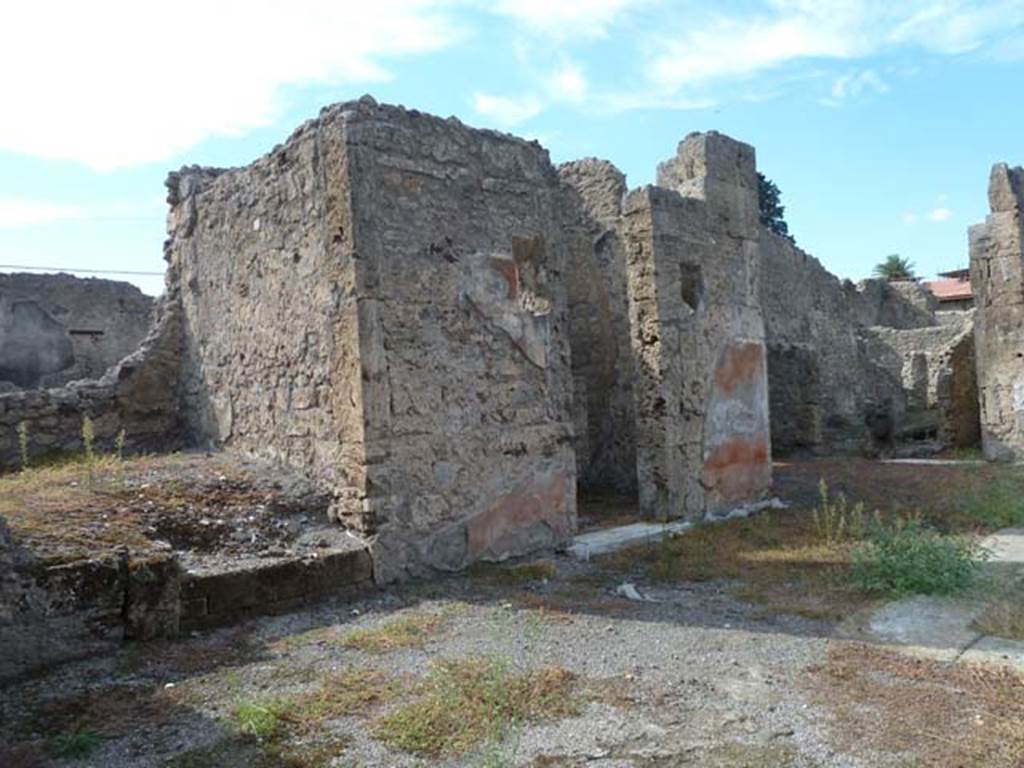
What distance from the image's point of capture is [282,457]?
6.06 metres

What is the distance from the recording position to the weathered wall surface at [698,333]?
7.62 meters

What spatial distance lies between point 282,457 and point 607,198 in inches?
220

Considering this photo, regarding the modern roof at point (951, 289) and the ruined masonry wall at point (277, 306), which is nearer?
the ruined masonry wall at point (277, 306)

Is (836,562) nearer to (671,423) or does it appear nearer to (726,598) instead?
(726,598)

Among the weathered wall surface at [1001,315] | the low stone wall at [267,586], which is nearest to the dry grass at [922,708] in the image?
the low stone wall at [267,586]

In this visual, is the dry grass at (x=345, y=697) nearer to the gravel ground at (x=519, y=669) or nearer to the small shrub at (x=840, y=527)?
the gravel ground at (x=519, y=669)

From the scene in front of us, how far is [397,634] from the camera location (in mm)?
4391

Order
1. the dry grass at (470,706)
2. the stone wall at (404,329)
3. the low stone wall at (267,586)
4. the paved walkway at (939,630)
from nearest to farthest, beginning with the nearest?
the dry grass at (470,706) → the paved walkway at (939,630) → the low stone wall at (267,586) → the stone wall at (404,329)

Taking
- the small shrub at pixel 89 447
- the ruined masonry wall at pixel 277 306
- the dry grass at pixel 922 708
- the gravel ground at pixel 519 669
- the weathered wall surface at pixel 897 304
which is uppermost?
the weathered wall surface at pixel 897 304

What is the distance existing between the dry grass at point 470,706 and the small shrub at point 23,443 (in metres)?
4.11

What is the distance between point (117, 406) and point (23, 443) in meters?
0.91

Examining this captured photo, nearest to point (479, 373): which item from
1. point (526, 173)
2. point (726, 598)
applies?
point (526, 173)

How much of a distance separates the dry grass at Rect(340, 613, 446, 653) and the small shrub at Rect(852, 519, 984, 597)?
2560 mm

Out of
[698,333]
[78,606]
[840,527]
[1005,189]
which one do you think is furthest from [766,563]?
[1005,189]
